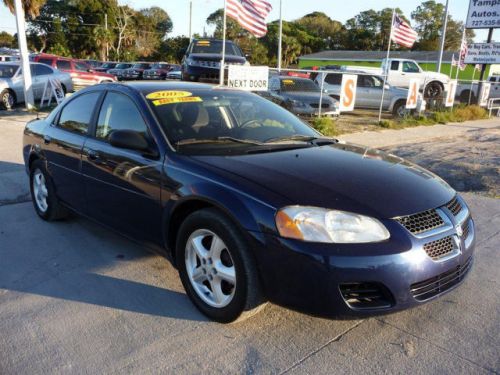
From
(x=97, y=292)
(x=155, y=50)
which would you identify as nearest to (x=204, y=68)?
(x=97, y=292)

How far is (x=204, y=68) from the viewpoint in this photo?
1566 cm

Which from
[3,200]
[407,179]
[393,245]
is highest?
[407,179]

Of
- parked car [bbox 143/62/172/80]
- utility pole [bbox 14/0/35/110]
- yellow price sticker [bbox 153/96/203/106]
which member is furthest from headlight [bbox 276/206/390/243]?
parked car [bbox 143/62/172/80]

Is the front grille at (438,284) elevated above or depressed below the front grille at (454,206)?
below

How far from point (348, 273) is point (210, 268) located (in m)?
0.93

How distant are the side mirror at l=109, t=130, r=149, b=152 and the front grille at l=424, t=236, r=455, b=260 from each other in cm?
201

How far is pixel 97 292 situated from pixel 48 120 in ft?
7.60

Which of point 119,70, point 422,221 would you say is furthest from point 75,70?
point 422,221

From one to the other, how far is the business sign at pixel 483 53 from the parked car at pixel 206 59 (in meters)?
11.0

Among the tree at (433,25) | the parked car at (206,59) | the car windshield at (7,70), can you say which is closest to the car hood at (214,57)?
the parked car at (206,59)

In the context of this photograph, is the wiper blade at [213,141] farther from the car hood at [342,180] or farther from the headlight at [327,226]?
the headlight at [327,226]

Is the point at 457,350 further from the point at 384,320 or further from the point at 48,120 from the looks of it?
the point at 48,120

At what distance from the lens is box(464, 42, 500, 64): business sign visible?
1980cm

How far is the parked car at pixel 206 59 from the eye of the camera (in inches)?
615
